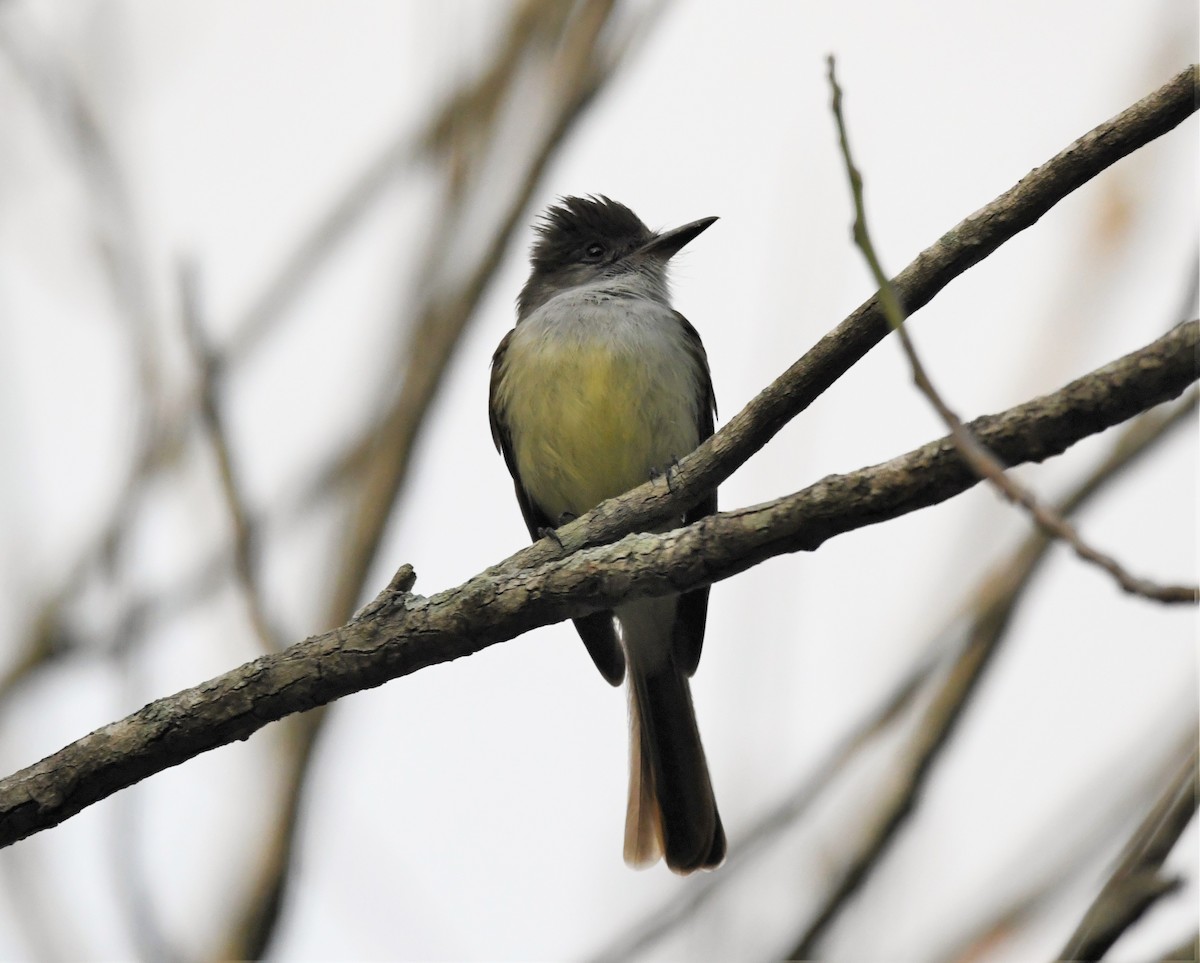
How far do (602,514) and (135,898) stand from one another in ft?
5.12

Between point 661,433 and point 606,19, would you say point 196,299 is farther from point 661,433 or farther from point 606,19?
point 661,433

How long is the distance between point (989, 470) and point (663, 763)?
400 cm

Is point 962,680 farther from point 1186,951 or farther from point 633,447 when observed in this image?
point 633,447

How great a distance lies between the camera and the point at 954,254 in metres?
2.99

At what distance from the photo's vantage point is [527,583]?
3.29 metres

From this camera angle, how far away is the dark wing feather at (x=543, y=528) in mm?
5805

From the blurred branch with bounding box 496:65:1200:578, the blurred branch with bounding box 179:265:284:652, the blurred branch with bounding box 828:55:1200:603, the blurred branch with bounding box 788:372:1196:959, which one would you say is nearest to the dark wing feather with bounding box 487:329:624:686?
the blurred branch with bounding box 179:265:284:652

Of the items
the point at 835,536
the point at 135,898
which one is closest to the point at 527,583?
the point at 835,536

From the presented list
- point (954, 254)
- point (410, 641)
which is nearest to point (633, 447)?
point (410, 641)

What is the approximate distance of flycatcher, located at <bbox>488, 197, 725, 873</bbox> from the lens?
5.50 metres

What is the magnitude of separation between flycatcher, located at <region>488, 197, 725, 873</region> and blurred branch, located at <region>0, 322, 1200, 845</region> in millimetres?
2021

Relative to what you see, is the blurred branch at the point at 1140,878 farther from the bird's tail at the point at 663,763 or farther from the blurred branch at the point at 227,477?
the bird's tail at the point at 663,763

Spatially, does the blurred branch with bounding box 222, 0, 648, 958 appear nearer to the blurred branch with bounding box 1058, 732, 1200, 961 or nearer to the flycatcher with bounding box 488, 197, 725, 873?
the flycatcher with bounding box 488, 197, 725, 873

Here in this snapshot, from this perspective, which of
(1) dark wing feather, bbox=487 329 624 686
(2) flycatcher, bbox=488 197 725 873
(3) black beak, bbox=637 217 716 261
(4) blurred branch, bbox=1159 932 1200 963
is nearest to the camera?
(4) blurred branch, bbox=1159 932 1200 963
